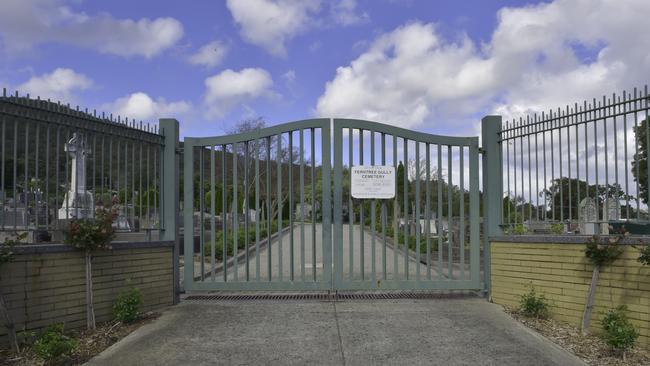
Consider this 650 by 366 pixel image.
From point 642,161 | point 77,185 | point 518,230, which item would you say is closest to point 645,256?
point 642,161

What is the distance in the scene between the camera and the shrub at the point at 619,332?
4801mm

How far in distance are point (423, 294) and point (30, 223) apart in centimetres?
533

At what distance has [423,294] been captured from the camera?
780cm

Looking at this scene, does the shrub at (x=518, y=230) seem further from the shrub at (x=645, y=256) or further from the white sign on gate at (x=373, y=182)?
the shrub at (x=645, y=256)

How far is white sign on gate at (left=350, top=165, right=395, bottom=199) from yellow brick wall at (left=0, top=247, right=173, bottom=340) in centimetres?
287

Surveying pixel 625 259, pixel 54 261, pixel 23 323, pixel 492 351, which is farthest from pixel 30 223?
pixel 625 259

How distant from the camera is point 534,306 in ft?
20.9

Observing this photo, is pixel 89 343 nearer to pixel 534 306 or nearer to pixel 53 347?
pixel 53 347

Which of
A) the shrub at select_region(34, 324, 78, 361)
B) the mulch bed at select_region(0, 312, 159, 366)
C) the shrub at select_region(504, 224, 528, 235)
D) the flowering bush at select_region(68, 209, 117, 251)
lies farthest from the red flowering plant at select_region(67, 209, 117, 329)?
the shrub at select_region(504, 224, 528, 235)

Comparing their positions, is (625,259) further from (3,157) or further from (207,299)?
(3,157)

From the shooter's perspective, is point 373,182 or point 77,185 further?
point 373,182

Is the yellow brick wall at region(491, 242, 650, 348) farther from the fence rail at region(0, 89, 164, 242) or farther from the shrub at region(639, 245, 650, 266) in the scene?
the fence rail at region(0, 89, 164, 242)

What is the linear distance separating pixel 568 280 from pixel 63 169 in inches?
240

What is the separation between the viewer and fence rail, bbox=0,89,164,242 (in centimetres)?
539
